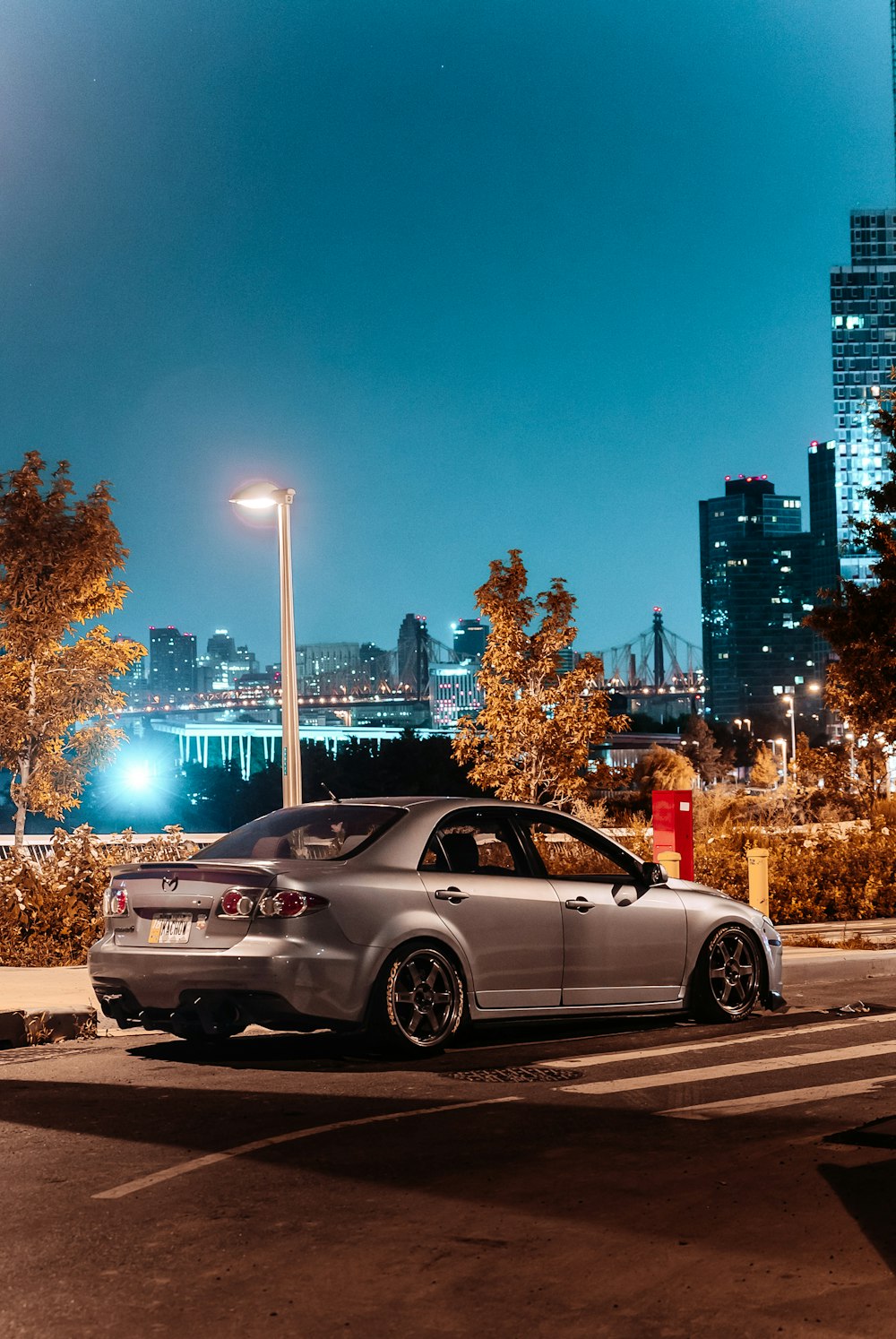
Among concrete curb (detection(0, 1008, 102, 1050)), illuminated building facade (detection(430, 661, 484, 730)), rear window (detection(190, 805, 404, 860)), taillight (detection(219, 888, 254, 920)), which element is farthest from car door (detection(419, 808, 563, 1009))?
illuminated building facade (detection(430, 661, 484, 730))

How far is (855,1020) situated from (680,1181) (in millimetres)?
4918

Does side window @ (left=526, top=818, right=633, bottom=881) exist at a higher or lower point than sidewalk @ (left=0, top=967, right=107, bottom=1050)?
higher

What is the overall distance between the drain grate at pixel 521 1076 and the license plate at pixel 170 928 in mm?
1684

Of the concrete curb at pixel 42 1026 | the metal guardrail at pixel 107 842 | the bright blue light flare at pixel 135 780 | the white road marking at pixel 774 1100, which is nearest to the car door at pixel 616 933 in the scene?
the white road marking at pixel 774 1100

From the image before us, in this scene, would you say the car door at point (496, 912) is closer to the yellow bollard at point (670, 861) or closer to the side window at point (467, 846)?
the side window at point (467, 846)

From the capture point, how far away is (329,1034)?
9750 mm

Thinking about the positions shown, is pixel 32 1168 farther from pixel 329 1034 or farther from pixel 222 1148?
pixel 329 1034

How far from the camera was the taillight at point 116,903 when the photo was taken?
8.94 m

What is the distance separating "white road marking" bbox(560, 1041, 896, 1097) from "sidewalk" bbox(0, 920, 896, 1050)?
3.22 metres

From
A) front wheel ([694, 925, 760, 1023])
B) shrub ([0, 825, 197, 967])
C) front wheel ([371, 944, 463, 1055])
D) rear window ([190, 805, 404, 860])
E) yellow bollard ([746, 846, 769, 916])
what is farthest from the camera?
yellow bollard ([746, 846, 769, 916])

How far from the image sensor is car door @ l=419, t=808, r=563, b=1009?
8.92 m

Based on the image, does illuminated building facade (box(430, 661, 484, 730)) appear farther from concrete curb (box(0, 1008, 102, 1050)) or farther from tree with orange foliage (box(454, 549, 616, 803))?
concrete curb (box(0, 1008, 102, 1050))

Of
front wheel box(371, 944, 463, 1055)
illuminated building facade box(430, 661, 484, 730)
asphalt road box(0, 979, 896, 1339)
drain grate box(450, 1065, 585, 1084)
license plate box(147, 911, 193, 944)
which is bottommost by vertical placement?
drain grate box(450, 1065, 585, 1084)

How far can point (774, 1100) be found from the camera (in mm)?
7559
